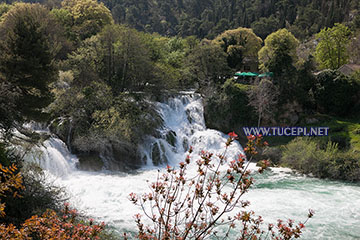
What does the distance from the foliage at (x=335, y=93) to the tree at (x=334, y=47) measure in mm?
6275

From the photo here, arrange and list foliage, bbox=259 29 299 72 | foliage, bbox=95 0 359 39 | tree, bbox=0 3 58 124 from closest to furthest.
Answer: tree, bbox=0 3 58 124 < foliage, bbox=259 29 299 72 < foliage, bbox=95 0 359 39

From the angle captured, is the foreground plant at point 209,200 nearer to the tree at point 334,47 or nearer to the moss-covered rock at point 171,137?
the moss-covered rock at point 171,137

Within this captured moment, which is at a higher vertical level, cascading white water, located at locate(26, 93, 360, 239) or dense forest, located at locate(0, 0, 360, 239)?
dense forest, located at locate(0, 0, 360, 239)

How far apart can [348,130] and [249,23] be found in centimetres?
5075

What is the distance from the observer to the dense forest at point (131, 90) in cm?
1228

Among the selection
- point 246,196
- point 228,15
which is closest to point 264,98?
point 246,196

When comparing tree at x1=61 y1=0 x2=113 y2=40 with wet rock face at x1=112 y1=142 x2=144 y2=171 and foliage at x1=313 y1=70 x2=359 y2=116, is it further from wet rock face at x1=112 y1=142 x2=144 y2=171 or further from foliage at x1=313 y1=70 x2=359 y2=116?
foliage at x1=313 y1=70 x2=359 y2=116

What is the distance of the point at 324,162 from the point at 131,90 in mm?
14524

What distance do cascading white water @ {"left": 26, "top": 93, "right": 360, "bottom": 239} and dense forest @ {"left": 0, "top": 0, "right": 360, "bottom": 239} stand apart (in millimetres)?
970

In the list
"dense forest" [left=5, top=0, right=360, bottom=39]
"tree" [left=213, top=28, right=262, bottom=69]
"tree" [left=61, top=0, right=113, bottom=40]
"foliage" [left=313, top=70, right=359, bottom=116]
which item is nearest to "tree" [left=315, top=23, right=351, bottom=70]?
"foliage" [left=313, top=70, right=359, bottom=116]

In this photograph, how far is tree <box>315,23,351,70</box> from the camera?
3061cm

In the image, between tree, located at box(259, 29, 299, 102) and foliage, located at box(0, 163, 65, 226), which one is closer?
foliage, located at box(0, 163, 65, 226)

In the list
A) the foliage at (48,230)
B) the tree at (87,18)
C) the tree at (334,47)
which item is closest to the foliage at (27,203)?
the foliage at (48,230)

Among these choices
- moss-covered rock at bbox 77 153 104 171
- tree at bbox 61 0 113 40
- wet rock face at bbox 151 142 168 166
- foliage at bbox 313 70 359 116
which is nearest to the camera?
moss-covered rock at bbox 77 153 104 171
